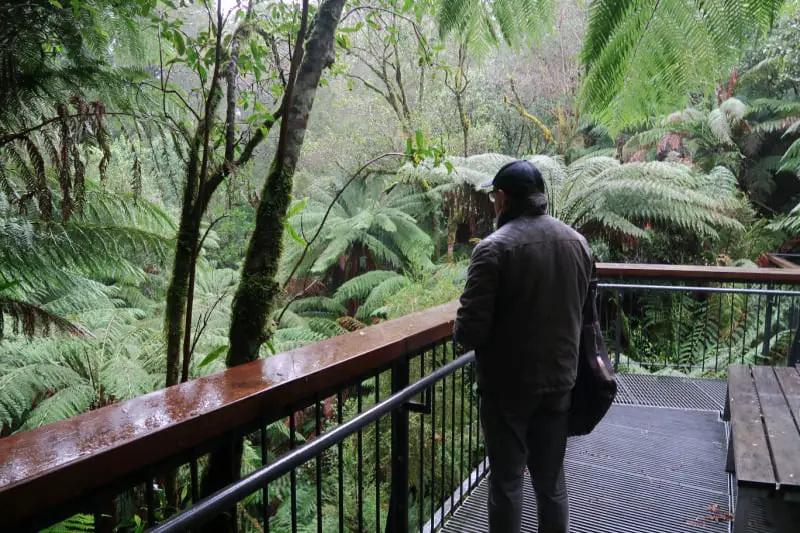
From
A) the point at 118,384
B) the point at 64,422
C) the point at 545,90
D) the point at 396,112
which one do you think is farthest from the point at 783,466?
the point at 545,90

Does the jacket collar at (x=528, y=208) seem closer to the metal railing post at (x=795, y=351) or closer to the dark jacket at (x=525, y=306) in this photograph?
the dark jacket at (x=525, y=306)

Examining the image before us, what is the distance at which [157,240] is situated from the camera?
2.24 m

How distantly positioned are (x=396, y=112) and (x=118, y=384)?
8533mm

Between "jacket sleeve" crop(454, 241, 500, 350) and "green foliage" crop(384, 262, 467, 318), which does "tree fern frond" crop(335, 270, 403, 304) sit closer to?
"green foliage" crop(384, 262, 467, 318)

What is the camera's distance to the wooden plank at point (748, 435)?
6.43 ft

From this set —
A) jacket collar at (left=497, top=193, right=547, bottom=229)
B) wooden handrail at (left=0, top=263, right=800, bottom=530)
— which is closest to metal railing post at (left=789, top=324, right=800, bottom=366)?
jacket collar at (left=497, top=193, right=547, bottom=229)

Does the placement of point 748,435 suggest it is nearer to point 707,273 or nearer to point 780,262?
point 707,273

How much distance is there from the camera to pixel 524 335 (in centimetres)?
200

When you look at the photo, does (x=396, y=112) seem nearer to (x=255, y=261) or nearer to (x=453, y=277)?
(x=453, y=277)

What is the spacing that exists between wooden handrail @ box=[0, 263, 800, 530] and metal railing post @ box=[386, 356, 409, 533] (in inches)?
8.2

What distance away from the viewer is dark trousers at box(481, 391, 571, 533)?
6.81ft

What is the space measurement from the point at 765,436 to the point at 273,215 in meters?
2.29

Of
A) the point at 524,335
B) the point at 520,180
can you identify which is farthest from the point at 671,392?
the point at 520,180

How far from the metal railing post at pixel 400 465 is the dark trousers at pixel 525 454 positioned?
1.08 feet
